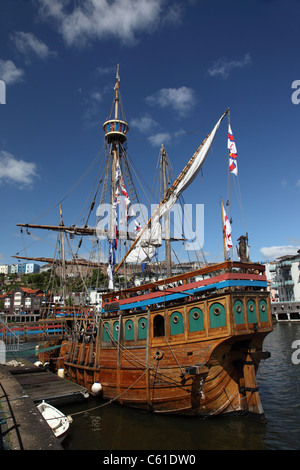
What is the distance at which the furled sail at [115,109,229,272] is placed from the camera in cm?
1859

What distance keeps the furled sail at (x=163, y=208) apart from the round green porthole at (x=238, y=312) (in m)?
8.78

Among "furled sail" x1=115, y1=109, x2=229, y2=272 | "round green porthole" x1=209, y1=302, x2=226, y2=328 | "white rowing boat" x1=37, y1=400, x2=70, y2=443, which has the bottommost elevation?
"white rowing boat" x1=37, y1=400, x2=70, y2=443

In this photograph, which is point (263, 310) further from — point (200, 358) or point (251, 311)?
point (200, 358)

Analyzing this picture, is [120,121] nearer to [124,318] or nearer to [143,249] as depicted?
[143,249]

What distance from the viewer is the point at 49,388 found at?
15281 millimetres

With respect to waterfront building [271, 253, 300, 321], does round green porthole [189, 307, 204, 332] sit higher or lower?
lower

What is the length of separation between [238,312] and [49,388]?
35.6 feet

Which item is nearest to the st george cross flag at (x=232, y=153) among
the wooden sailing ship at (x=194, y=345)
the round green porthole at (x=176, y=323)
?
the wooden sailing ship at (x=194, y=345)

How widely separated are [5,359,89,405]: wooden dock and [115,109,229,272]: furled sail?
26.8 feet

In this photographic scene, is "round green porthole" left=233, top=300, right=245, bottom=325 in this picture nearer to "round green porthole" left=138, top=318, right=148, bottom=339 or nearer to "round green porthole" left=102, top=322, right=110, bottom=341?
"round green porthole" left=138, top=318, right=148, bottom=339

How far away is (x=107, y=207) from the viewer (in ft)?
91.6

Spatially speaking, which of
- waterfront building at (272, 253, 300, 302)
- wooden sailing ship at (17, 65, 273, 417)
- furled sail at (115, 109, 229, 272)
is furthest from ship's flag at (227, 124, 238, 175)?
waterfront building at (272, 253, 300, 302)

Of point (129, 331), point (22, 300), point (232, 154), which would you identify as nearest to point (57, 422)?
point (129, 331)

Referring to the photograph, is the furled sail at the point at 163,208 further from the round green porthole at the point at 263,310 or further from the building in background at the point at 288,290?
the building in background at the point at 288,290
